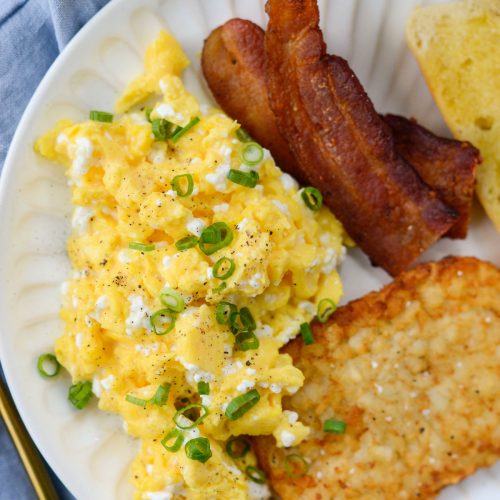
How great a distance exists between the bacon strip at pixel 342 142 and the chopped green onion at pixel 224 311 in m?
0.65

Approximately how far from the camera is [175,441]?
2.80m

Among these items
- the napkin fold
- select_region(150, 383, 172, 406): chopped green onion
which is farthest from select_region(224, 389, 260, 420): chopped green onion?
the napkin fold

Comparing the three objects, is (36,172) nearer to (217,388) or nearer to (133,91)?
(133,91)

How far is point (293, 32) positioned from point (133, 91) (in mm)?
732

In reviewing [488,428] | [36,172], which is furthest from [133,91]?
[488,428]

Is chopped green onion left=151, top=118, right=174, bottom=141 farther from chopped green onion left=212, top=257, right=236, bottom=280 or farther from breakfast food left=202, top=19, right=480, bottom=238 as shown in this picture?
chopped green onion left=212, top=257, right=236, bottom=280

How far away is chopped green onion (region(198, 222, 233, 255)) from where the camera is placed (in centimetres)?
274

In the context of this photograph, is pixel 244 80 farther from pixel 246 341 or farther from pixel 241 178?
pixel 246 341

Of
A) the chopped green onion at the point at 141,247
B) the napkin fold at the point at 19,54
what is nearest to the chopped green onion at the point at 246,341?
the chopped green onion at the point at 141,247

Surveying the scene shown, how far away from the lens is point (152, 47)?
307 centimetres

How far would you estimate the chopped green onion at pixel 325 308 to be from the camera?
3.02m

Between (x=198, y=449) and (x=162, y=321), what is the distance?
0.51 metres

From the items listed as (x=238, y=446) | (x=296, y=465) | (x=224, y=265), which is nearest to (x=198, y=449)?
(x=238, y=446)

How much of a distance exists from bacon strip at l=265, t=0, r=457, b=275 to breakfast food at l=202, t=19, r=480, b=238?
0.10m
